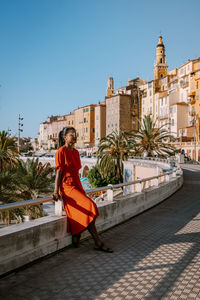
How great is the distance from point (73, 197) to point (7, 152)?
80.2 feet

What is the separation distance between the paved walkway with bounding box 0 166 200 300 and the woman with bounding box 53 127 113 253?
1.20ft

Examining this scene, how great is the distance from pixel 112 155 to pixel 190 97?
4081cm

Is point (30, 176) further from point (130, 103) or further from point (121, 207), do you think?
point (130, 103)

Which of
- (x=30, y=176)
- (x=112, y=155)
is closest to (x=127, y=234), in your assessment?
(x=30, y=176)

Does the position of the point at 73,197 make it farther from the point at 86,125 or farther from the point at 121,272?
the point at 86,125

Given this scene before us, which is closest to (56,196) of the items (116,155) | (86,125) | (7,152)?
(7,152)

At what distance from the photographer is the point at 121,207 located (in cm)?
780

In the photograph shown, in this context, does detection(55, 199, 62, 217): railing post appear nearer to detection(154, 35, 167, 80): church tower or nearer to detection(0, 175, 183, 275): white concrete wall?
detection(0, 175, 183, 275): white concrete wall

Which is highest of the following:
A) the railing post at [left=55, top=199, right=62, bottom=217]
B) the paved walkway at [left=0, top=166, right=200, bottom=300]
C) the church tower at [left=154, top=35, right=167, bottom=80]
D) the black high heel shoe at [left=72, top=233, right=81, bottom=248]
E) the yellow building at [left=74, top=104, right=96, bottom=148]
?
the church tower at [left=154, top=35, right=167, bottom=80]

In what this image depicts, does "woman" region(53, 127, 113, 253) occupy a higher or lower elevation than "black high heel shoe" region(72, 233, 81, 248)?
higher

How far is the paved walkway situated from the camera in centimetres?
372

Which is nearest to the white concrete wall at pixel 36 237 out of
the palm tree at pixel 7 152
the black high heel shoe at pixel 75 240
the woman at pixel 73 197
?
the black high heel shoe at pixel 75 240

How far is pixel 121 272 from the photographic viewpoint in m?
4.38

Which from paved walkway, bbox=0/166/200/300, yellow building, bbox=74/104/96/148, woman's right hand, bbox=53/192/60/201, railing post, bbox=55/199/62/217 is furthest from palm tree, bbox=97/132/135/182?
yellow building, bbox=74/104/96/148
